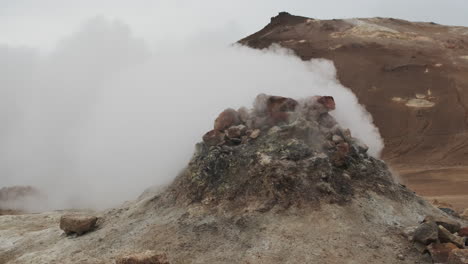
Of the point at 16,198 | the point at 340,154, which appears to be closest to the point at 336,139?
the point at 340,154

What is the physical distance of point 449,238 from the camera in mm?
4031

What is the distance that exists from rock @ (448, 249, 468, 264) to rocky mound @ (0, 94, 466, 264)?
0.03ft

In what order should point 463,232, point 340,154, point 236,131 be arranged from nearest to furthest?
point 463,232 → point 340,154 → point 236,131

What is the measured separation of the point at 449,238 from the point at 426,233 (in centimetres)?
19

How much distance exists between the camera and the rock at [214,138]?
5457 mm

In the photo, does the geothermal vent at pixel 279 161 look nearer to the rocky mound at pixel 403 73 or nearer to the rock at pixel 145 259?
the rock at pixel 145 259

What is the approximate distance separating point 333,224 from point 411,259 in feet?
2.35

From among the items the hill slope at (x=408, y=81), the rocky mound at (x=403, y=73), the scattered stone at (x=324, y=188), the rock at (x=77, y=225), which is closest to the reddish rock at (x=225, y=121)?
the scattered stone at (x=324, y=188)

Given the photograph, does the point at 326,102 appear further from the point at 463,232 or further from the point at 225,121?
the point at 463,232

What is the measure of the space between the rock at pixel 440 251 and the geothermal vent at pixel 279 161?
0.94 metres

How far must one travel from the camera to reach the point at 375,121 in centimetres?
1966

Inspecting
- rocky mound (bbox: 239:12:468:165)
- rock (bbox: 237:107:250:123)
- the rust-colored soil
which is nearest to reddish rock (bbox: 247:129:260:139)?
rock (bbox: 237:107:250:123)

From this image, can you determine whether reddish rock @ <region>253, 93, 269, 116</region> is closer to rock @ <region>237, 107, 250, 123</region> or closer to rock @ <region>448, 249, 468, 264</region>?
rock @ <region>237, 107, 250, 123</region>

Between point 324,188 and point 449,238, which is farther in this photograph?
point 324,188
